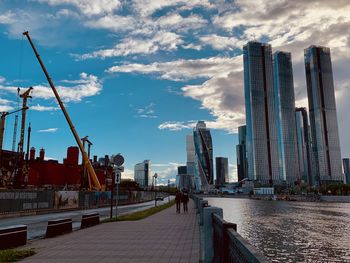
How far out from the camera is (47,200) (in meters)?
34.8

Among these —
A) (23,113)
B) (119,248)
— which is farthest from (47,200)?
(23,113)

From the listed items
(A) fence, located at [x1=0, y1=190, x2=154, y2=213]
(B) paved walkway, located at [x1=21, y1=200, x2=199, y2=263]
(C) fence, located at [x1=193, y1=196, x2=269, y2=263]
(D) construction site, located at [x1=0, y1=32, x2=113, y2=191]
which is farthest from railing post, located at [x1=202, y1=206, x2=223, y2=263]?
(D) construction site, located at [x1=0, y1=32, x2=113, y2=191]

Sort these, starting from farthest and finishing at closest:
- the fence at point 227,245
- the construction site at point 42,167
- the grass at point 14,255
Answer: the construction site at point 42,167, the grass at point 14,255, the fence at point 227,245

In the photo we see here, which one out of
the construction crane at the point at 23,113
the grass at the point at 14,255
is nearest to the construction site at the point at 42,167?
the construction crane at the point at 23,113

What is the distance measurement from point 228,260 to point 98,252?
633cm

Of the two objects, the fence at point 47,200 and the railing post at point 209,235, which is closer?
the railing post at point 209,235

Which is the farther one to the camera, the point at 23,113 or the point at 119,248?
the point at 23,113

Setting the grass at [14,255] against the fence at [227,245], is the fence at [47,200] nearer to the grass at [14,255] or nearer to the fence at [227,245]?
the grass at [14,255]

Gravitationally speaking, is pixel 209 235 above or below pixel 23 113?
below

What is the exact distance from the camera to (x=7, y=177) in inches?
4124

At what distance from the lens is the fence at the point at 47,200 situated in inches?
1107

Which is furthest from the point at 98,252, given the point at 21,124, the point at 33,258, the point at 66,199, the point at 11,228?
the point at 21,124

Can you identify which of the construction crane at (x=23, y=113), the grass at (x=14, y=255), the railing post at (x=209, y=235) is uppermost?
the construction crane at (x=23, y=113)

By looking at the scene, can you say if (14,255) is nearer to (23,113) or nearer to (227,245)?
(227,245)
